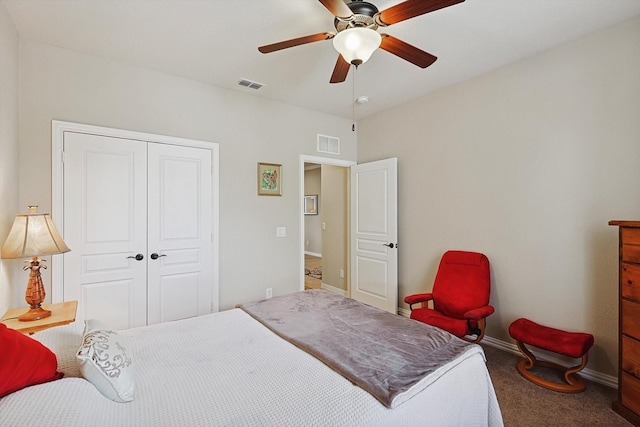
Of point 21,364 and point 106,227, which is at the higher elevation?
point 106,227

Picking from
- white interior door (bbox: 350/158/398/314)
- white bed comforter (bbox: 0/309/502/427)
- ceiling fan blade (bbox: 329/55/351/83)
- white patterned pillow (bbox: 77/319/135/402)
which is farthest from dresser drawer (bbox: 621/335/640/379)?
white patterned pillow (bbox: 77/319/135/402)

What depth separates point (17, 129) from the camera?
2.37m

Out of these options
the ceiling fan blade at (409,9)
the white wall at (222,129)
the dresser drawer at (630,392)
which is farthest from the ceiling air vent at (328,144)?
the dresser drawer at (630,392)

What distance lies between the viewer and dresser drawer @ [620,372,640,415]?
1.89 metres

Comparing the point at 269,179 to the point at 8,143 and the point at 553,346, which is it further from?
the point at 553,346

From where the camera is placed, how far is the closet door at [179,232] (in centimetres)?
300

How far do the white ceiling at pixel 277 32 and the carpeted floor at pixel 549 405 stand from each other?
2.78 m

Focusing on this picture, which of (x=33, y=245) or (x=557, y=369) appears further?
(x=557, y=369)

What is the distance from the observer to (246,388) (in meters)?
1.26

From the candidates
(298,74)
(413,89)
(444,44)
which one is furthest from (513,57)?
(298,74)

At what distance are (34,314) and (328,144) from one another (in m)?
3.49

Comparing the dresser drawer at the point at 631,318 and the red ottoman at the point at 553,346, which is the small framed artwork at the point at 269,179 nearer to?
the red ottoman at the point at 553,346

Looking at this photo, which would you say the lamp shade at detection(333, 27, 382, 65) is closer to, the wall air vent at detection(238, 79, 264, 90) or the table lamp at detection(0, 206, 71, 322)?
the wall air vent at detection(238, 79, 264, 90)

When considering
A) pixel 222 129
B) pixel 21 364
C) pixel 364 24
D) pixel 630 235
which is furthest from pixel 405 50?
pixel 21 364
